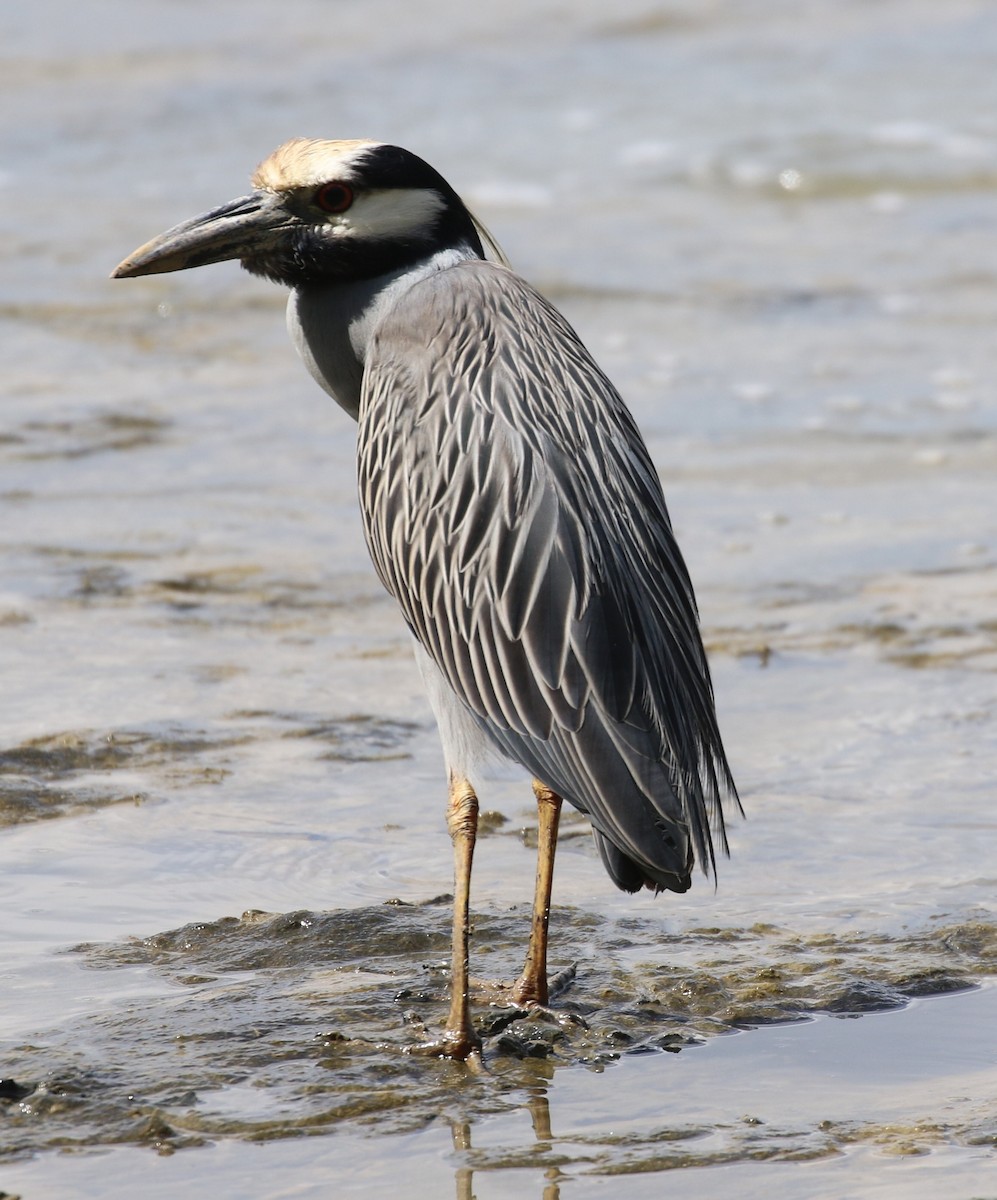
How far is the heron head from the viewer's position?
4699mm

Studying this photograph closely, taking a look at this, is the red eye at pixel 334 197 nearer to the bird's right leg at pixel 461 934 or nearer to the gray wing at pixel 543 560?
the gray wing at pixel 543 560

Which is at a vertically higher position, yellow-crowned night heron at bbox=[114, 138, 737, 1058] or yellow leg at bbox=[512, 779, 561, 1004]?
yellow-crowned night heron at bbox=[114, 138, 737, 1058]

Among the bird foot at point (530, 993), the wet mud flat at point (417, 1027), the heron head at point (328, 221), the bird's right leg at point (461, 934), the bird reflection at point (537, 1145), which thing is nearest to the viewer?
the bird reflection at point (537, 1145)

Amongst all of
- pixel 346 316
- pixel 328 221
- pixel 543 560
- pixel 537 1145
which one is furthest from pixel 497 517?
pixel 537 1145

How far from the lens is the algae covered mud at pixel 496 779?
371cm

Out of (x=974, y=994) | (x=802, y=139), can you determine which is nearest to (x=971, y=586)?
(x=974, y=994)

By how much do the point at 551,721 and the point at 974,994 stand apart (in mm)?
1176

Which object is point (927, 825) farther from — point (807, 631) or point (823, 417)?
point (823, 417)

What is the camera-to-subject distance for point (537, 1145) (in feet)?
11.9

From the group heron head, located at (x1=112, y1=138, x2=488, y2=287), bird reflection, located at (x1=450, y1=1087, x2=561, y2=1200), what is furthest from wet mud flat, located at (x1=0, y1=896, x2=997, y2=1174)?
heron head, located at (x1=112, y1=138, x2=488, y2=287)

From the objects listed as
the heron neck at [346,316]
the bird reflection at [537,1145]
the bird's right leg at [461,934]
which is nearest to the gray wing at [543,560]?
the heron neck at [346,316]

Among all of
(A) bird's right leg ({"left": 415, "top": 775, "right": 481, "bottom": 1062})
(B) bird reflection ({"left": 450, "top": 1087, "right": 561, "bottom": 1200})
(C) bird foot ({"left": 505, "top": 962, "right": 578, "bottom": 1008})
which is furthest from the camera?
(C) bird foot ({"left": 505, "top": 962, "right": 578, "bottom": 1008})

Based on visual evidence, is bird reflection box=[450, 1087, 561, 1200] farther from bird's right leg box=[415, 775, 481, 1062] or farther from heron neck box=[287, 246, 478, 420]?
heron neck box=[287, 246, 478, 420]

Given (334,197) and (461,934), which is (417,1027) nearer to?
(461,934)
